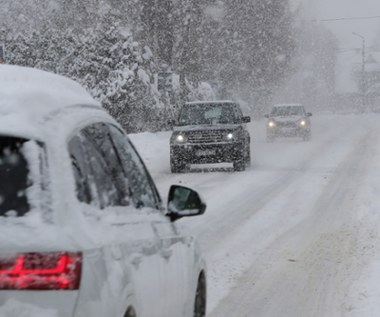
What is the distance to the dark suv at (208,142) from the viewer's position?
23.0 metres

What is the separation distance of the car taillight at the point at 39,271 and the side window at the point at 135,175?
1296mm

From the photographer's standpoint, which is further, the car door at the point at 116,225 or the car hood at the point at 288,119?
the car hood at the point at 288,119

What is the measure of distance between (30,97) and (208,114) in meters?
20.7

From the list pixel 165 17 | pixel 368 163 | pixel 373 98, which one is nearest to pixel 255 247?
pixel 368 163

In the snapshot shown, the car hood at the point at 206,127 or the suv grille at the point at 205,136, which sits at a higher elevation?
the car hood at the point at 206,127

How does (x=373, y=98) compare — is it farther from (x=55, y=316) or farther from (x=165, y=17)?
(x=55, y=316)

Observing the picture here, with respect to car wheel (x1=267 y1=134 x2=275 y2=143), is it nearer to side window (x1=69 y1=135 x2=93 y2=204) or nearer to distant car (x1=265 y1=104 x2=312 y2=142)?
distant car (x1=265 y1=104 x2=312 y2=142)

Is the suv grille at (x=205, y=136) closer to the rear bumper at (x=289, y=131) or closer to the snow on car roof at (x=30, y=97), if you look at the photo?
the rear bumper at (x=289, y=131)

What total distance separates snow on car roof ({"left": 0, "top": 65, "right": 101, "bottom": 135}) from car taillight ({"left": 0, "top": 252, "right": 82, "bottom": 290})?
0.53 meters

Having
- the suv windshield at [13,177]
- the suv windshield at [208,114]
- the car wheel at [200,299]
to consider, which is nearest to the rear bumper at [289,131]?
the suv windshield at [208,114]

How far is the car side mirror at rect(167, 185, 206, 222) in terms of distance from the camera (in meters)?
4.77

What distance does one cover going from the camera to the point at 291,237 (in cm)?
1188

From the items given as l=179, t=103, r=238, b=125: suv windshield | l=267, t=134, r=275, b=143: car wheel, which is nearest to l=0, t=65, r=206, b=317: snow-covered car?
l=179, t=103, r=238, b=125: suv windshield

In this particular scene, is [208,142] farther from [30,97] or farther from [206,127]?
[30,97]
